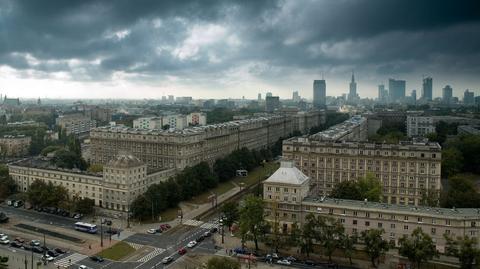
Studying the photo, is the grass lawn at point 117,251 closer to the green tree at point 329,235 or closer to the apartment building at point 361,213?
the apartment building at point 361,213

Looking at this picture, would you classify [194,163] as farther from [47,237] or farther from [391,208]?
[391,208]

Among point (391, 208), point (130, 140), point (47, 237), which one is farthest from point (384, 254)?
point (130, 140)

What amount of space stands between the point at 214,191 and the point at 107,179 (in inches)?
816

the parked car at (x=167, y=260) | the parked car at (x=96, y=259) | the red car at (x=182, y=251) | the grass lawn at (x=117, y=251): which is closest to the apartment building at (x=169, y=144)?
the grass lawn at (x=117, y=251)

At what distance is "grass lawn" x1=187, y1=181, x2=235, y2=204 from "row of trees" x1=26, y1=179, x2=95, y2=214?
16866 millimetres

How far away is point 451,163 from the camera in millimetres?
87500

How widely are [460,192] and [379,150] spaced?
1487 cm

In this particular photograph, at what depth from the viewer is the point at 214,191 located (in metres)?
80.9

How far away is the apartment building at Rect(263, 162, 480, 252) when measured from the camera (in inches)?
1874

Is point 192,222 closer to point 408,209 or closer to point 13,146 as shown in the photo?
point 408,209

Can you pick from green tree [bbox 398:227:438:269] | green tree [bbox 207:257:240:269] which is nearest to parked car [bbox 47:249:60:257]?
green tree [bbox 207:257:240:269]

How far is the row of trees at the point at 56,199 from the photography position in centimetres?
6481

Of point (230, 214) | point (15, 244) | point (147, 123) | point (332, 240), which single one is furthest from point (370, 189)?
point (147, 123)

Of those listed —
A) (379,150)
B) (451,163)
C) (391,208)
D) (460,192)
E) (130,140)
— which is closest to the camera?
(391,208)
